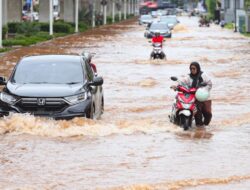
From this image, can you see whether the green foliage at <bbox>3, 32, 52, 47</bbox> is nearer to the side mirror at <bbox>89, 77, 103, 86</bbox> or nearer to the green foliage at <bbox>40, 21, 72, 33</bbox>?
the green foliage at <bbox>40, 21, 72, 33</bbox>

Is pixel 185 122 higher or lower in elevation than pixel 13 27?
higher

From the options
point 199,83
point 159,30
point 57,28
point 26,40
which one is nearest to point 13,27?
point 57,28

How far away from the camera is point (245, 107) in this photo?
68.8ft

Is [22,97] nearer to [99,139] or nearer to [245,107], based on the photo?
[99,139]

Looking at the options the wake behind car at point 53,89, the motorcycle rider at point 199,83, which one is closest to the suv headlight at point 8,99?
the wake behind car at point 53,89

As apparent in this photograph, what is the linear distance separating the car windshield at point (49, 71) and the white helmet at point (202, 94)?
221 cm

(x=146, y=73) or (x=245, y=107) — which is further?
(x=146, y=73)

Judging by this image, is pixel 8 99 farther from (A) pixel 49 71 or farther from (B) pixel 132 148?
(B) pixel 132 148

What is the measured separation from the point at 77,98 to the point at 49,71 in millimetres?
1439

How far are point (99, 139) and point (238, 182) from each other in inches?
167

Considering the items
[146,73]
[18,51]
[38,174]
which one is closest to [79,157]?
[38,174]

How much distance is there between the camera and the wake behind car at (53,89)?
16.0 meters

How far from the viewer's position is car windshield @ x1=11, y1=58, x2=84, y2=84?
55.8ft

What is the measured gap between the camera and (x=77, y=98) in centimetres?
1616
